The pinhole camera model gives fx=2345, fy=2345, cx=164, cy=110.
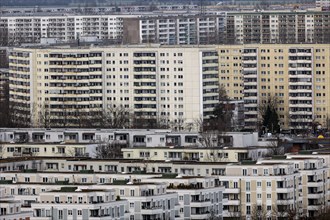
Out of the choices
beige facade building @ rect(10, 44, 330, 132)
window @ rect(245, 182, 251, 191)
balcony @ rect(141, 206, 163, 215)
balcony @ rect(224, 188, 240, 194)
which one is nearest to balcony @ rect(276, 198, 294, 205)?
window @ rect(245, 182, 251, 191)

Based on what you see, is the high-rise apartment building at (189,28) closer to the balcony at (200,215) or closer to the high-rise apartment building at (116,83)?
the high-rise apartment building at (116,83)

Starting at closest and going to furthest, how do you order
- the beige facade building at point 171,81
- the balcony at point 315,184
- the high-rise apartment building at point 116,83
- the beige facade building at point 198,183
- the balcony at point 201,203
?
the beige facade building at point 198,183 < the balcony at point 201,203 < the balcony at point 315,184 < the high-rise apartment building at point 116,83 < the beige facade building at point 171,81

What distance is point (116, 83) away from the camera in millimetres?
67812

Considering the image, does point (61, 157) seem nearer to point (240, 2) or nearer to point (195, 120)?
point (195, 120)

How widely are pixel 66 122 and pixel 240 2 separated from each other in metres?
80.8

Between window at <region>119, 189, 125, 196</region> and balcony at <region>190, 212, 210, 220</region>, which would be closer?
window at <region>119, 189, 125, 196</region>

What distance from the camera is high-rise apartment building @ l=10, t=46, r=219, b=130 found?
2601 inches

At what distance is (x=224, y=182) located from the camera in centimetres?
4319

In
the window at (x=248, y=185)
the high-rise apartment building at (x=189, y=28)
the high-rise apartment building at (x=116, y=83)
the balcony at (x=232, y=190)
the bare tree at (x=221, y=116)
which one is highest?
the high-rise apartment building at (x=189, y=28)

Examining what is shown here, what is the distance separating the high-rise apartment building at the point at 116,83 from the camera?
66062 millimetres

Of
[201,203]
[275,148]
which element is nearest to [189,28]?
[275,148]

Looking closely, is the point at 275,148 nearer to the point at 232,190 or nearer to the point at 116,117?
the point at 232,190

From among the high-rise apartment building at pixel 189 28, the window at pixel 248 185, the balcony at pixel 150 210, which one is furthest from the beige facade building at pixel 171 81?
the balcony at pixel 150 210

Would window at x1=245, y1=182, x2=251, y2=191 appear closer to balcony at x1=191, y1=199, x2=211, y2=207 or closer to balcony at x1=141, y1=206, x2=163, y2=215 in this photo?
balcony at x1=191, y1=199, x2=211, y2=207
